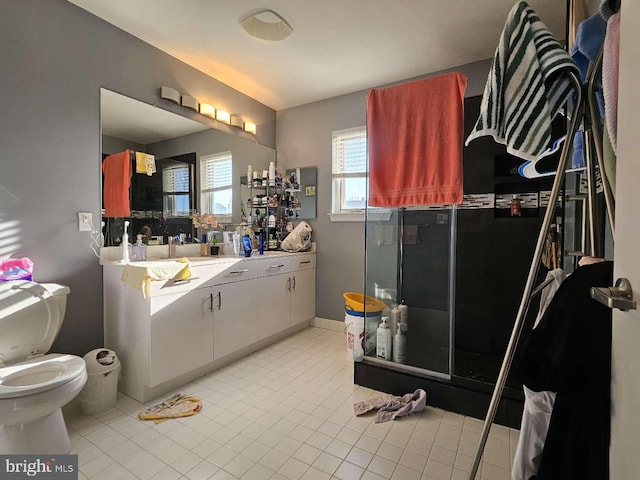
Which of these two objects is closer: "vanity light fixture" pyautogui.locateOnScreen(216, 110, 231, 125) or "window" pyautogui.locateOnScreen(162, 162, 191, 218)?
"window" pyautogui.locateOnScreen(162, 162, 191, 218)

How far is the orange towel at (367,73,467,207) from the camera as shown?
1943 millimetres

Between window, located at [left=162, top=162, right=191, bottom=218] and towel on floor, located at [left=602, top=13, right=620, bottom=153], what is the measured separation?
107 inches

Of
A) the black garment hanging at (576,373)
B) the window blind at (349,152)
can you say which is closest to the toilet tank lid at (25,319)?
the black garment hanging at (576,373)

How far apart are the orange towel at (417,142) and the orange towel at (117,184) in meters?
1.83

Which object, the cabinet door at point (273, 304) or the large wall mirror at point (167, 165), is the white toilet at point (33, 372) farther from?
the cabinet door at point (273, 304)

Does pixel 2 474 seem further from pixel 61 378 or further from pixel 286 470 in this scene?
pixel 286 470

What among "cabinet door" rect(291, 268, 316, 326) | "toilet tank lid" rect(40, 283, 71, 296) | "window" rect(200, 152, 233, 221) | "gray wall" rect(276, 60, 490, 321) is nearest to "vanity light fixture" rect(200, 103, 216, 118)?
"window" rect(200, 152, 233, 221)

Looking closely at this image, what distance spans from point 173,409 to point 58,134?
188 cm

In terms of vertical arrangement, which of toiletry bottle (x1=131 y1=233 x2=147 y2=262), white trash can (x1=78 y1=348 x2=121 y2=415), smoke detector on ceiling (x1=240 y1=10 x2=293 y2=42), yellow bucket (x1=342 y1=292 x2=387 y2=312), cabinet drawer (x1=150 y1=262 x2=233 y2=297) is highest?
smoke detector on ceiling (x1=240 y1=10 x2=293 y2=42)

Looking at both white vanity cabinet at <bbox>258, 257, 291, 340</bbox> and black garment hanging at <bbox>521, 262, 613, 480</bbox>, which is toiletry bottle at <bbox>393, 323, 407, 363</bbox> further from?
black garment hanging at <bbox>521, 262, 613, 480</bbox>

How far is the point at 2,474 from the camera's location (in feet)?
4.39

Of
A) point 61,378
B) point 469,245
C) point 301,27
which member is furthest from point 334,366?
point 301,27

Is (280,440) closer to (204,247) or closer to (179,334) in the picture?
(179,334)

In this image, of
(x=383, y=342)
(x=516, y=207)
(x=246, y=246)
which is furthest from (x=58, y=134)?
(x=516, y=207)
